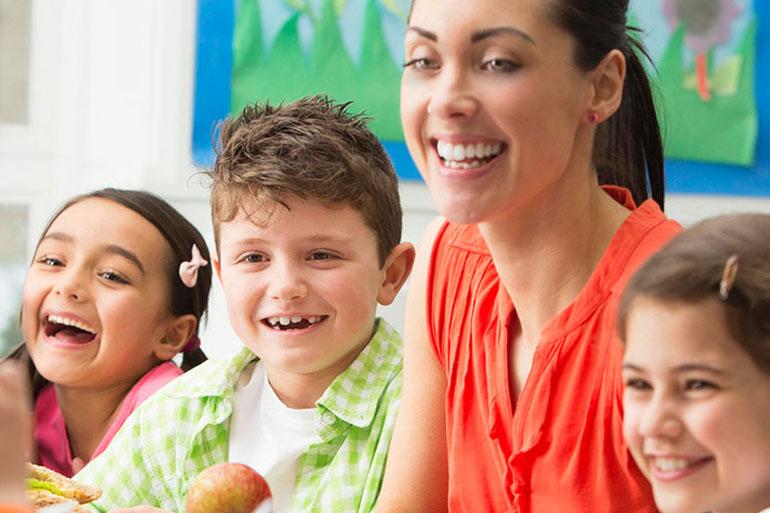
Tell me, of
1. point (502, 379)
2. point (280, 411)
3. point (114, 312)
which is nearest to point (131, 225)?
point (114, 312)

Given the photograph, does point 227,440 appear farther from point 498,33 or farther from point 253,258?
point 498,33

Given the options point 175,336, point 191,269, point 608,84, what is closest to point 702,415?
point 608,84

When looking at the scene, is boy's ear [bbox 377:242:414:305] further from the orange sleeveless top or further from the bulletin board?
the bulletin board

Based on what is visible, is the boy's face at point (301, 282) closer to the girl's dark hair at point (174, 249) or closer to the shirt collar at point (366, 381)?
the shirt collar at point (366, 381)

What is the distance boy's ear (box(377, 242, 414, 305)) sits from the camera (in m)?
1.50

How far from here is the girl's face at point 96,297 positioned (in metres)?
1.69

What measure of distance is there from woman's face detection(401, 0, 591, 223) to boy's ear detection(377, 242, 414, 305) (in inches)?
16.5

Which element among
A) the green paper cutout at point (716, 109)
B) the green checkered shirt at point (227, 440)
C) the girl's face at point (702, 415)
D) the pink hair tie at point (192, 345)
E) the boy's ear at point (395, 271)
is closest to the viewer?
the girl's face at point (702, 415)

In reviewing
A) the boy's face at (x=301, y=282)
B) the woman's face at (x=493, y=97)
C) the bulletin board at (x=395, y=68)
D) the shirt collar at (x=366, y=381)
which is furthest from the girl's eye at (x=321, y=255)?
the bulletin board at (x=395, y=68)

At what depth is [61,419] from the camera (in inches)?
69.0

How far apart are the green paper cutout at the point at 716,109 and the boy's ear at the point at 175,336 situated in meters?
1.07

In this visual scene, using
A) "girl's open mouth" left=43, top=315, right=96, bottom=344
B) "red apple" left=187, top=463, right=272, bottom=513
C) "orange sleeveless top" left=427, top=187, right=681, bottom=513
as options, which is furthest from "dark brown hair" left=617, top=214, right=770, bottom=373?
"girl's open mouth" left=43, top=315, right=96, bottom=344

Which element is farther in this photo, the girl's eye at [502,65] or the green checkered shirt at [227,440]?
the green checkered shirt at [227,440]

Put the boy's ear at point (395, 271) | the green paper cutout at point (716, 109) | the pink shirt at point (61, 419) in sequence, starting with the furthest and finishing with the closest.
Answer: the green paper cutout at point (716, 109), the pink shirt at point (61, 419), the boy's ear at point (395, 271)
